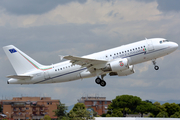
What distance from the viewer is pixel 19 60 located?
57.3 meters

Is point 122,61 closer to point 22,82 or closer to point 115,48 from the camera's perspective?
point 115,48

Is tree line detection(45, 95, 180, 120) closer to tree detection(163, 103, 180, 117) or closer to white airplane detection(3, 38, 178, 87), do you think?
tree detection(163, 103, 180, 117)

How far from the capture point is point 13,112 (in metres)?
156

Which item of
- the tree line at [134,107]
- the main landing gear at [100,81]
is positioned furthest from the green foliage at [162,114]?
the main landing gear at [100,81]

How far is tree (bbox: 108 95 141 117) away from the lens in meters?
173

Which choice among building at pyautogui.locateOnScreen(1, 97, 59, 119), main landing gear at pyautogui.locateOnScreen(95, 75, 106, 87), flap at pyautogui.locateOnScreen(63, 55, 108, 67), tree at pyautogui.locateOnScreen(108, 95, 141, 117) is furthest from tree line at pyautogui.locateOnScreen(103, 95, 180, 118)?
flap at pyautogui.locateOnScreen(63, 55, 108, 67)

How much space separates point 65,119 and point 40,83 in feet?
147

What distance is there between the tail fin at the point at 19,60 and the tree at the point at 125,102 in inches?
4729

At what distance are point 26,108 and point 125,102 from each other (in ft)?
171

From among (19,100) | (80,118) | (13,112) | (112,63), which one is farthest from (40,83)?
(19,100)

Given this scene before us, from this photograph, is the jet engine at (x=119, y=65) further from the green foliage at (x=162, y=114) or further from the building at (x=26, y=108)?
the building at (x=26, y=108)

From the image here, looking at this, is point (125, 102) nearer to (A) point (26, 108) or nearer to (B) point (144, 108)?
(B) point (144, 108)

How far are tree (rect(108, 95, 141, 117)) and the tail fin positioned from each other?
12011 cm

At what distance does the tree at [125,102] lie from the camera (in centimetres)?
17288
